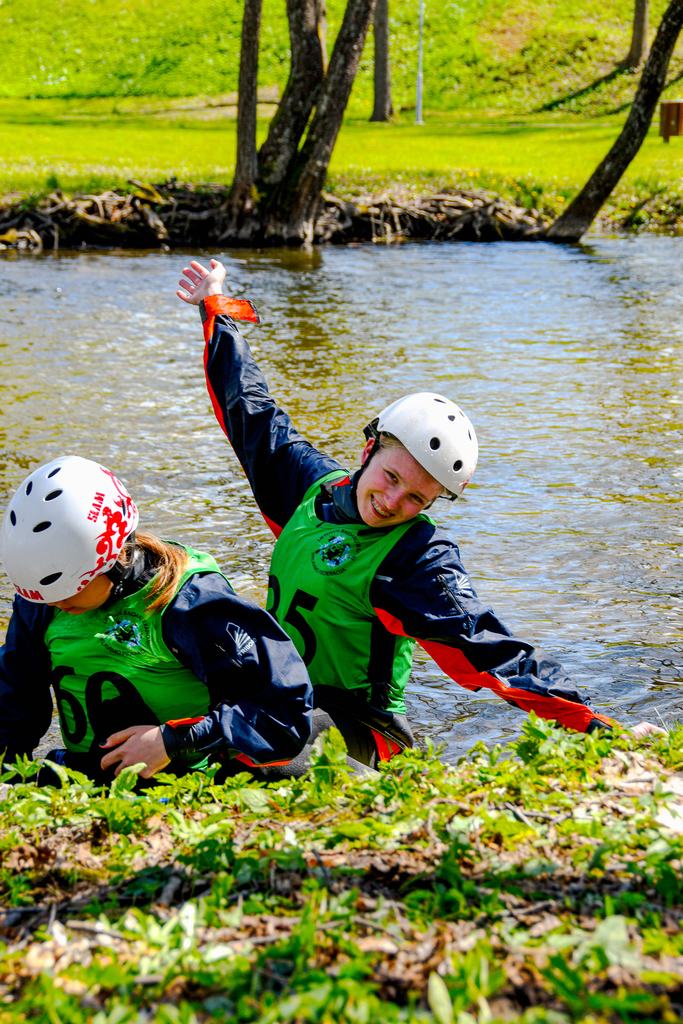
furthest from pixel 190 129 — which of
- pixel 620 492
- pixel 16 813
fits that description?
pixel 16 813

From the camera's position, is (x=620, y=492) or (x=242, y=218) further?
(x=242, y=218)

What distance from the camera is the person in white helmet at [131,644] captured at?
4832 mm

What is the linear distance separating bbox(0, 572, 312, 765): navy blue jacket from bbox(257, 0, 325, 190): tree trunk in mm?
22587

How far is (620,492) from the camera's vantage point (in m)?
11.3

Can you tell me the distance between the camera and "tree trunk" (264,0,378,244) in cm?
2461

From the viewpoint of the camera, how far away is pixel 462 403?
572 inches

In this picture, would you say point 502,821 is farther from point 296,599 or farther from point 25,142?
point 25,142

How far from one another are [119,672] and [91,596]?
0.33m

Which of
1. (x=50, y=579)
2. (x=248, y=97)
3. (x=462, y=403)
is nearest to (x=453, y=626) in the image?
(x=50, y=579)

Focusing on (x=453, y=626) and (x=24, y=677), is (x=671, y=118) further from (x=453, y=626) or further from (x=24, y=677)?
(x=24, y=677)

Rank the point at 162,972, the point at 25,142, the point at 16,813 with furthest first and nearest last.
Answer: the point at 25,142 < the point at 16,813 < the point at 162,972

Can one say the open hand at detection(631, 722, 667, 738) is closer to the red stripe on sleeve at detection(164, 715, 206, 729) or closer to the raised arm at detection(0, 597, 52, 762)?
the red stripe on sleeve at detection(164, 715, 206, 729)

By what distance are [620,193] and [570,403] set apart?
19.4 metres

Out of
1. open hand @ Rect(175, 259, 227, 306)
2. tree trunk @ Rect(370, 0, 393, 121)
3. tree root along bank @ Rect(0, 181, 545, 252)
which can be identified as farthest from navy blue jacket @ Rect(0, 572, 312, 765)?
tree trunk @ Rect(370, 0, 393, 121)
